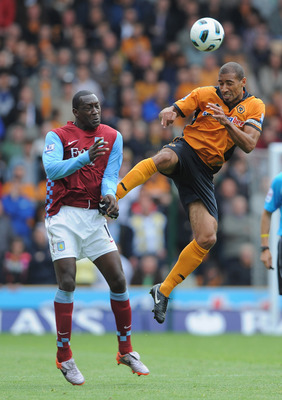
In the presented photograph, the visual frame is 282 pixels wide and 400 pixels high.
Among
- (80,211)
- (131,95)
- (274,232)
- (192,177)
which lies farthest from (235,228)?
(80,211)

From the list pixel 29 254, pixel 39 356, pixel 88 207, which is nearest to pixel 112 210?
pixel 88 207

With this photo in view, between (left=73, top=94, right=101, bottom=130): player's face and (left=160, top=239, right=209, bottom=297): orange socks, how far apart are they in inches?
68.5

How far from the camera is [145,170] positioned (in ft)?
28.8

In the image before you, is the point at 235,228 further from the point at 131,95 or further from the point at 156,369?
the point at 156,369

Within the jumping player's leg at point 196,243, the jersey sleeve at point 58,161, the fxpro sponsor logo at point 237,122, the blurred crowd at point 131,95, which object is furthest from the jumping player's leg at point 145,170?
the blurred crowd at point 131,95

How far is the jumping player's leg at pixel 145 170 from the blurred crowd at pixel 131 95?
6.53 meters

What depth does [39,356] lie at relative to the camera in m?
11.2

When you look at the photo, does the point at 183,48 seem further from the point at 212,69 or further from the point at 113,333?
the point at 113,333

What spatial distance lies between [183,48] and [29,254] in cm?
725

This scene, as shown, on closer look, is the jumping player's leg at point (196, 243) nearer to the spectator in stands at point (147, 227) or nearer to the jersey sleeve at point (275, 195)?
the jersey sleeve at point (275, 195)

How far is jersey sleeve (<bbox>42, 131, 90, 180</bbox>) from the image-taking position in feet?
26.1

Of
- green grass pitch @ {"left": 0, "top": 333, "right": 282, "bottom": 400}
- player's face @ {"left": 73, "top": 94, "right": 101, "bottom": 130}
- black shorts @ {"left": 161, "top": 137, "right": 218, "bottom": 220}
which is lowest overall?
green grass pitch @ {"left": 0, "top": 333, "right": 282, "bottom": 400}

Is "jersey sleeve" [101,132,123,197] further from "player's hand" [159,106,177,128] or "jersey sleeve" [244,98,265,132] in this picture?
"jersey sleeve" [244,98,265,132]

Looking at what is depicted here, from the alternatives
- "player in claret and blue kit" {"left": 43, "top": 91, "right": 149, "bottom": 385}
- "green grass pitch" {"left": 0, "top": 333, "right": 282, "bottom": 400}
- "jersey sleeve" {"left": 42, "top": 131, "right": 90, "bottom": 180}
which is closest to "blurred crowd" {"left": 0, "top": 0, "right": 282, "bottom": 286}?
"green grass pitch" {"left": 0, "top": 333, "right": 282, "bottom": 400}
